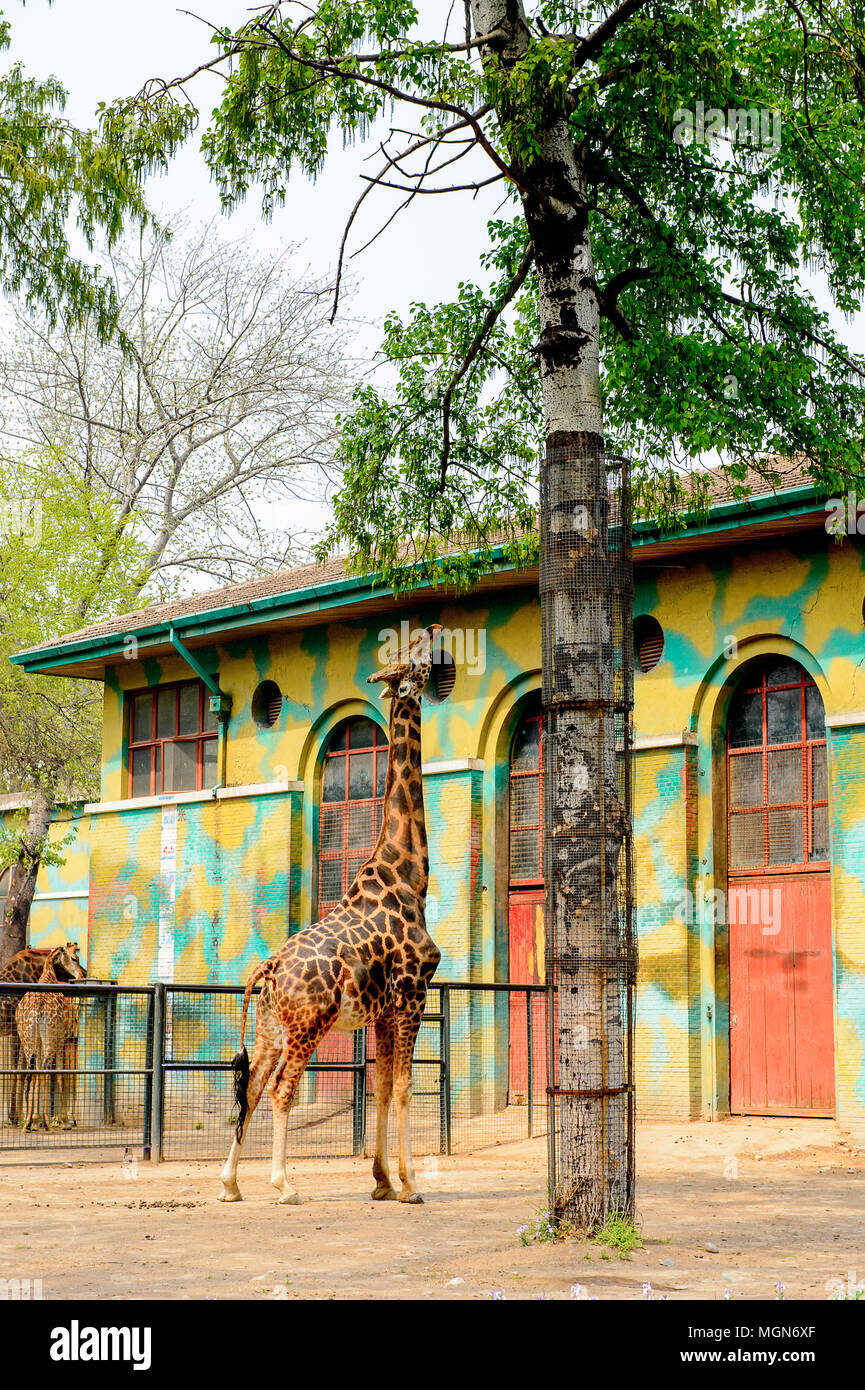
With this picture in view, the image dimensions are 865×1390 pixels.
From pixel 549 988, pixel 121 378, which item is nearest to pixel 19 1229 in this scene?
pixel 549 988

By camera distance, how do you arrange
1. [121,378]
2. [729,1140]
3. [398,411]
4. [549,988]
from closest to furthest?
1. [549,988]
2. [398,411]
3. [729,1140]
4. [121,378]

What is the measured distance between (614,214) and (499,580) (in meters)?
6.63

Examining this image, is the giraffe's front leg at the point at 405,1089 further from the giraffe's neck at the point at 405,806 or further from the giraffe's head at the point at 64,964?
the giraffe's head at the point at 64,964

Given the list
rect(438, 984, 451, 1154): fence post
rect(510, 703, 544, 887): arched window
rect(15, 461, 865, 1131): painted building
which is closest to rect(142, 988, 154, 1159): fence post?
rect(438, 984, 451, 1154): fence post

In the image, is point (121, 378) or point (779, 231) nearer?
point (779, 231)

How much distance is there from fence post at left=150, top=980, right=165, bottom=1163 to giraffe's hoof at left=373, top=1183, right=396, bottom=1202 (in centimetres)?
324

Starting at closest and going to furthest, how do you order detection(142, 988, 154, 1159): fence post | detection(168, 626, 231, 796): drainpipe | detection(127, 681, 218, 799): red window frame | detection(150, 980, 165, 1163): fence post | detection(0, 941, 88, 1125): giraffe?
detection(150, 980, 165, 1163): fence post < detection(142, 988, 154, 1159): fence post < detection(0, 941, 88, 1125): giraffe < detection(168, 626, 231, 796): drainpipe < detection(127, 681, 218, 799): red window frame

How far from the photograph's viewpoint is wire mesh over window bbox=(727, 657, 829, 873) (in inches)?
664

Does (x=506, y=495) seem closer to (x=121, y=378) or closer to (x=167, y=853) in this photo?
(x=167, y=853)

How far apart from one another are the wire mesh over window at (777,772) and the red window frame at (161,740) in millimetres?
8731

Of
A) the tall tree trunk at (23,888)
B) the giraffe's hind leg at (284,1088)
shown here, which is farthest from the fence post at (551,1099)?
the tall tree trunk at (23,888)

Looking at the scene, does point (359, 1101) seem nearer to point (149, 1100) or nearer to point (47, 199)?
point (149, 1100)

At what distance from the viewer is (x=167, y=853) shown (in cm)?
2345

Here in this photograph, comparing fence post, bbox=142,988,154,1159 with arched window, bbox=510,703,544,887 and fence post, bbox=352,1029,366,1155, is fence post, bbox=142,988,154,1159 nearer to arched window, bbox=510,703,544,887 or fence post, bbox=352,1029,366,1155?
fence post, bbox=352,1029,366,1155
